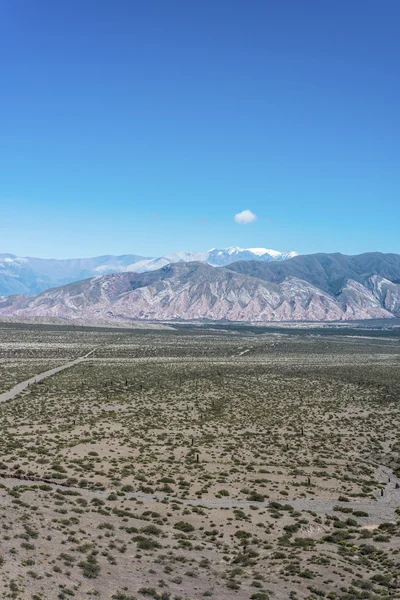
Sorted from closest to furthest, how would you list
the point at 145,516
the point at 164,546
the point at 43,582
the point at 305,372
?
the point at 43,582 < the point at 164,546 < the point at 145,516 < the point at 305,372

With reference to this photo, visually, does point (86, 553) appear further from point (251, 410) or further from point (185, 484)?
point (251, 410)

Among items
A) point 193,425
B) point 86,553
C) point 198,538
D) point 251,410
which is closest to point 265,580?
point 198,538

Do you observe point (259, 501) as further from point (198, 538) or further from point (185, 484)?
point (198, 538)

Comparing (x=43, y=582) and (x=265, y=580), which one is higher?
(x=43, y=582)

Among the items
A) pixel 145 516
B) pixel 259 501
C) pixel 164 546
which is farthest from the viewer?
pixel 259 501

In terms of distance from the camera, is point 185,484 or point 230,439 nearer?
point 185,484

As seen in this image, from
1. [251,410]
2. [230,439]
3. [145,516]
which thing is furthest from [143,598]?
[251,410]
